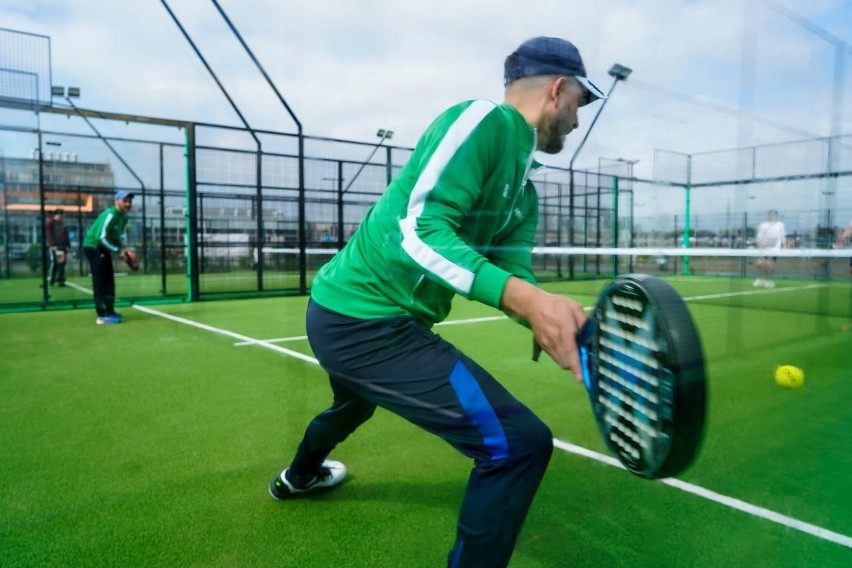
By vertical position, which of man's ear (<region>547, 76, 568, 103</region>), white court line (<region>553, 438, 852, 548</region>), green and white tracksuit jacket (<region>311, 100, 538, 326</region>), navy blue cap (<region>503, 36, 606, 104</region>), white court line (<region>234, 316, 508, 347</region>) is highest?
navy blue cap (<region>503, 36, 606, 104</region>)

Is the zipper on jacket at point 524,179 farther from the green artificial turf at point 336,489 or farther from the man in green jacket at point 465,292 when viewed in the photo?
the green artificial turf at point 336,489

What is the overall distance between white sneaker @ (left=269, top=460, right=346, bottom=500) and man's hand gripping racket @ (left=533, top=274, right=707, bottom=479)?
5.11 ft

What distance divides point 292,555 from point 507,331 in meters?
5.40

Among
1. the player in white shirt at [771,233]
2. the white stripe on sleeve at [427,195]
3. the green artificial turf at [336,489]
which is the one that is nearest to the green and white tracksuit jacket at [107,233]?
the green artificial turf at [336,489]

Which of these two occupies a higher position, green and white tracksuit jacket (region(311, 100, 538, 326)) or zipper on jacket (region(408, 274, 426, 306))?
green and white tracksuit jacket (region(311, 100, 538, 326))

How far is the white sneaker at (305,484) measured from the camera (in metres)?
2.59

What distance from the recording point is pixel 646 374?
125 cm

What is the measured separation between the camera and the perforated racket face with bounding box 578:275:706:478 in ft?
3.72

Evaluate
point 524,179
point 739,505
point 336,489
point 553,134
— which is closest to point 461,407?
point 524,179

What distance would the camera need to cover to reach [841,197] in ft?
23.2

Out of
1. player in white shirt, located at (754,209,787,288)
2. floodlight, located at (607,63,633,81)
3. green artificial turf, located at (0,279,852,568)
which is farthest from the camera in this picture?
player in white shirt, located at (754,209,787,288)

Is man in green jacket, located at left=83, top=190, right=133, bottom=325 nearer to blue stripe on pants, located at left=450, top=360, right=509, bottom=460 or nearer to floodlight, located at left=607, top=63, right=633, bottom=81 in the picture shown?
floodlight, located at left=607, top=63, right=633, bottom=81

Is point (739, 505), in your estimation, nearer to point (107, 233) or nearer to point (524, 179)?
point (524, 179)

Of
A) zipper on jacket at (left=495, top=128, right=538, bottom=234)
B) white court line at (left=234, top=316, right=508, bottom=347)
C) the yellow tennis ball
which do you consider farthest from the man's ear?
the yellow tennis ball
